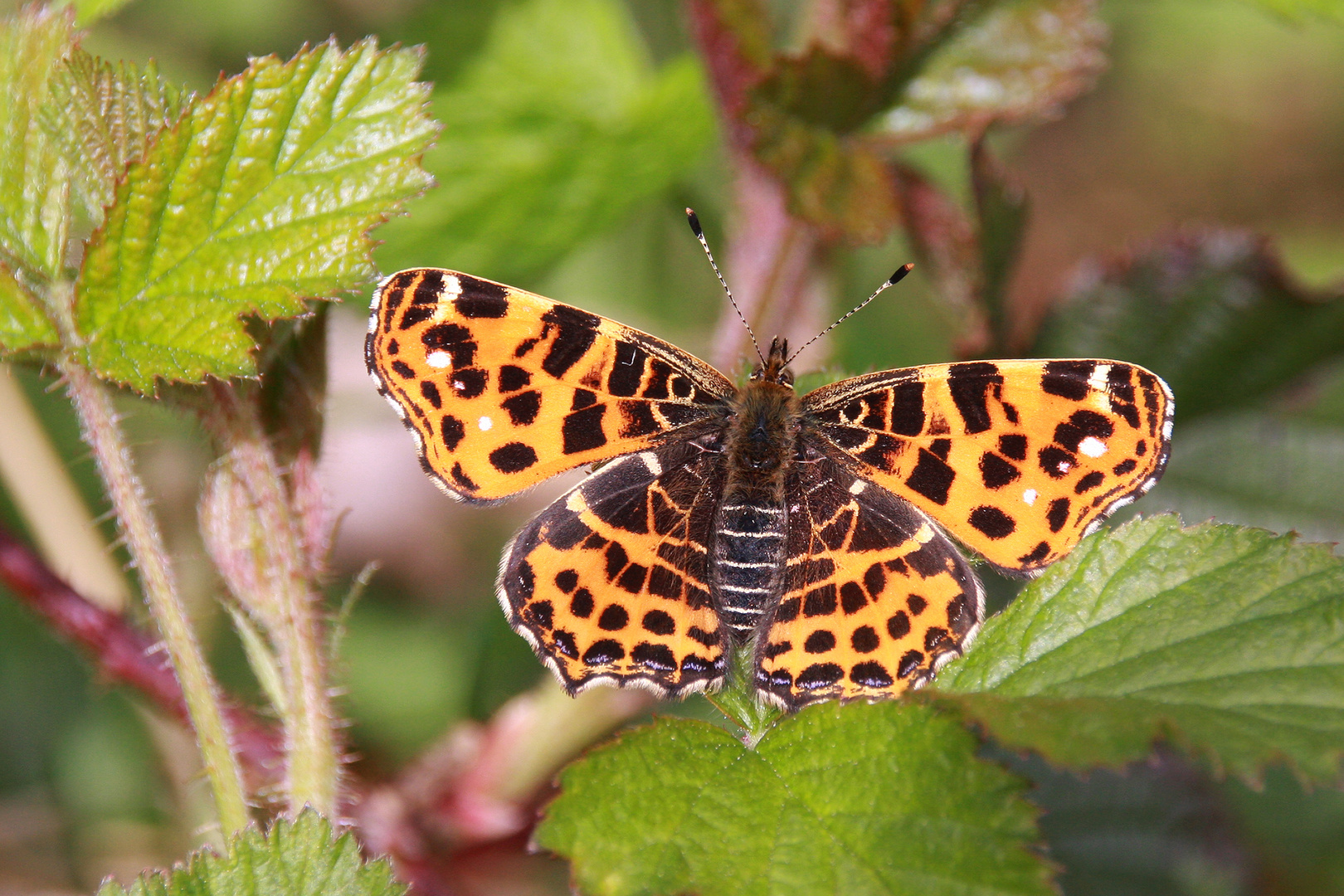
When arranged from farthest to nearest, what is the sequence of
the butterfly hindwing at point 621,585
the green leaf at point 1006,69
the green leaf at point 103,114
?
the green leaf at point 1006,69
the butterfly hindwing at point 621,585
the green leaf at point 103,114

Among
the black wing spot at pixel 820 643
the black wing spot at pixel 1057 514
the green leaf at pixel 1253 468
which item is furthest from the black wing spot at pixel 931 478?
the green leaf at pixel 1253 468

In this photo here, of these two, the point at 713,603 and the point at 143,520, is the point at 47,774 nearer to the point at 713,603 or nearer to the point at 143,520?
the point at 143,520

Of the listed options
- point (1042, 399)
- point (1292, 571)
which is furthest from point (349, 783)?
point (1292, 571)

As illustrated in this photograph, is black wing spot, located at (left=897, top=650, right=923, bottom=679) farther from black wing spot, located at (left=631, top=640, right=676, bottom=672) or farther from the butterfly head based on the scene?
the butterfly head

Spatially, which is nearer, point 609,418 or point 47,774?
point 609,418

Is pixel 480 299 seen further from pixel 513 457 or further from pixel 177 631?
pixel 177 631

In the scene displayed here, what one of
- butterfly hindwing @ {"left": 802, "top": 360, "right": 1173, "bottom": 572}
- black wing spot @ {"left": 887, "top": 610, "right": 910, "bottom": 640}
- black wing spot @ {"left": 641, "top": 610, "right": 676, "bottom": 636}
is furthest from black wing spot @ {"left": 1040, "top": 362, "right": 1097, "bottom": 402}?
black wing spot @ {"left": 641, "top": 610, "right": 676, "bottom": 636}

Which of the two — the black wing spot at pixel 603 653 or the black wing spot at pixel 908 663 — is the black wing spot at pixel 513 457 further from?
the black wing spot at pixel 908 663
